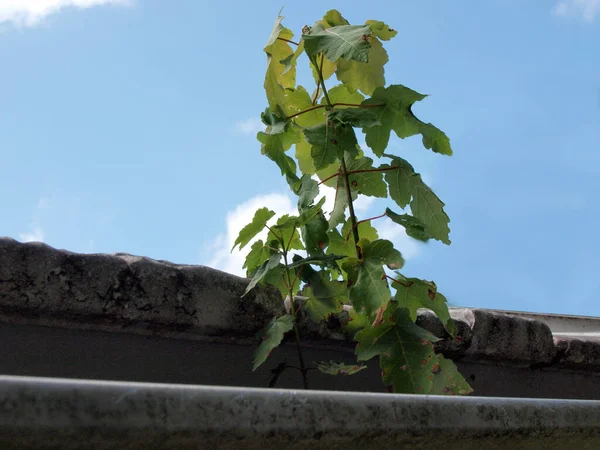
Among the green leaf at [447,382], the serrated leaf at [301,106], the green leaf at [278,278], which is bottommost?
the green leaf at [447,382]

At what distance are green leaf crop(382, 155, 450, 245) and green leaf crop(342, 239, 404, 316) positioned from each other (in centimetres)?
14

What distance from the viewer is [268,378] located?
4.68 ft

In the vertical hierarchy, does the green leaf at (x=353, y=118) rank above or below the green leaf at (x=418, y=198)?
above

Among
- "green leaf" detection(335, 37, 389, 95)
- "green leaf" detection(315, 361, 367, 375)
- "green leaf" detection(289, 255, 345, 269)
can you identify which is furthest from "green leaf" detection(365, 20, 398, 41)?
"green leaf" detection(315, 361, 367, 375)

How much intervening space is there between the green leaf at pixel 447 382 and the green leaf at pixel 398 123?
0.48 metres

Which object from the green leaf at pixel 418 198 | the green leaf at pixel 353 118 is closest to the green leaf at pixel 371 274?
the green leaf at pixel 418 198

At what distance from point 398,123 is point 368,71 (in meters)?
0.14

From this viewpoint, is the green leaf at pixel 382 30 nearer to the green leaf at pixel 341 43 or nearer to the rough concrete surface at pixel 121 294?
the green leaf at pixel 341 43

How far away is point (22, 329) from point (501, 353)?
1207 millimetres

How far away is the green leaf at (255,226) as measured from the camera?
1431mm

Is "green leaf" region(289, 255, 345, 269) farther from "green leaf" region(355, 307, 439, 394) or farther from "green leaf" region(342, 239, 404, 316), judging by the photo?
"green leaf" region(355, 307, 439, 394)

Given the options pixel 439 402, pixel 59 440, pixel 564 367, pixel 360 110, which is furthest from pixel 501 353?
pixel 59 440

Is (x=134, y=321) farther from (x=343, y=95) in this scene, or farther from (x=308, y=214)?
(x=343, y=95)

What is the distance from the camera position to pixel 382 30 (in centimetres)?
147
